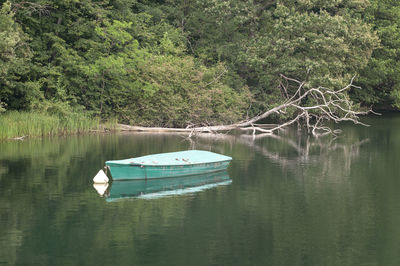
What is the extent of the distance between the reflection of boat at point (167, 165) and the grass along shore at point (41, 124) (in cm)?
1370

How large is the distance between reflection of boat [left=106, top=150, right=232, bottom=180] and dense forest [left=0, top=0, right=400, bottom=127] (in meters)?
13.3

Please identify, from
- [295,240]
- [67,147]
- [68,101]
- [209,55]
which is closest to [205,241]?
[295,240]

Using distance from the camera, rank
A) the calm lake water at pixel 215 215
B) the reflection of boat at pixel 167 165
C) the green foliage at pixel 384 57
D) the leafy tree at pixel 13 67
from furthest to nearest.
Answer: the green foliage at pixel 384 57 → the leafy tree at pixel 13 67 → the reflection of boat at pixel 167 165 → the calm lake water at pixel 215 215

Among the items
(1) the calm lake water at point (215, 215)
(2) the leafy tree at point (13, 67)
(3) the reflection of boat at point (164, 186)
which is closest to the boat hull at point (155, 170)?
(3) the reflection of boat at point (164, 186)

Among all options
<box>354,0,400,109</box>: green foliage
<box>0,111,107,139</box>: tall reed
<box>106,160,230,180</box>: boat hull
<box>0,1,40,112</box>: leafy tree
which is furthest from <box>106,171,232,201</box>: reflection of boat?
<box>354,0,400,109</box>: green foliage

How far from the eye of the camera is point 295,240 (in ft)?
51.0

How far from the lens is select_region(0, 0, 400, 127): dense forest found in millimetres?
41844

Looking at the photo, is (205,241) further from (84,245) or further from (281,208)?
(281,208)

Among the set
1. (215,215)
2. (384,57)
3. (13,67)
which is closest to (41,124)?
(13,67)

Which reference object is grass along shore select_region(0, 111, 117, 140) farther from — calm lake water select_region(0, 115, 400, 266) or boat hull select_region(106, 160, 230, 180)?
boat hull select_region(106, 160, 230, 180)

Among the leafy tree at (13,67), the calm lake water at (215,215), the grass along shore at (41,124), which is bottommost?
the calm lake water at (215,215)

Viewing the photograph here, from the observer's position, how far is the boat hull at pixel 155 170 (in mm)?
23891

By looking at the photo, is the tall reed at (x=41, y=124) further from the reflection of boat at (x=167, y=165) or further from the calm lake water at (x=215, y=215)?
the reflection of boat at (x=167, y=165)

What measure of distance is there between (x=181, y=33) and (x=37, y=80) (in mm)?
17150
